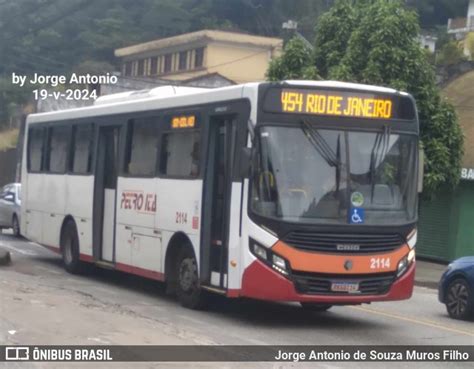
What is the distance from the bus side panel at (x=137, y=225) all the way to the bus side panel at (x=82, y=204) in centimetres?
134

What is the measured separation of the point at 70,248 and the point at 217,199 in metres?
6.51

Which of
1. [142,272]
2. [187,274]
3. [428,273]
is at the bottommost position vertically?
[428,273]

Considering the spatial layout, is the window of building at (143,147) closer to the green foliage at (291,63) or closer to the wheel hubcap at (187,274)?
the wheel hubcap at (187,274)

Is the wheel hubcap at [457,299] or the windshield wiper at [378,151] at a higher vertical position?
the windshield wiper at [378,151]

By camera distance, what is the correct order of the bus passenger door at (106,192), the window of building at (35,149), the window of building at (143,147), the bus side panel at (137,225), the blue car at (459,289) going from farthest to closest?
the window of building at (35,149)
the bus passenger door at (106,192)
the window of building at (143,147)
the bus side panel at (137,225)
the blue car at (459,289)

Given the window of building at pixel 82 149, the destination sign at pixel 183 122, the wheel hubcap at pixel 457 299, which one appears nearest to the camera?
the destination sign at pixel 183 122

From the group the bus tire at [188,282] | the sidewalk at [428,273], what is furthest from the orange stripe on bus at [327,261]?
the sidewalk at [428,273]

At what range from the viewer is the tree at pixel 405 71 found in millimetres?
24422

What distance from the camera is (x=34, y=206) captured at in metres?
21.4

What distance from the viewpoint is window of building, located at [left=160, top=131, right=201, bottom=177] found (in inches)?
559

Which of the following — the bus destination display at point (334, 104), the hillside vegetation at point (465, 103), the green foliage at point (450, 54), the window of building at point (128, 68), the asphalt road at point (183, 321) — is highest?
the green foliage at point (450, 54)

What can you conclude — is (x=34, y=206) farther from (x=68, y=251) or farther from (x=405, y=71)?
(x=405, y=71)

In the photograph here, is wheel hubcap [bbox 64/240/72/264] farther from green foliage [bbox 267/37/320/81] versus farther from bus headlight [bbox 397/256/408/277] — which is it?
green foliage [bbox 267/37/320/81]

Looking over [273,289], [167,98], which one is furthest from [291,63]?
[273,289]
